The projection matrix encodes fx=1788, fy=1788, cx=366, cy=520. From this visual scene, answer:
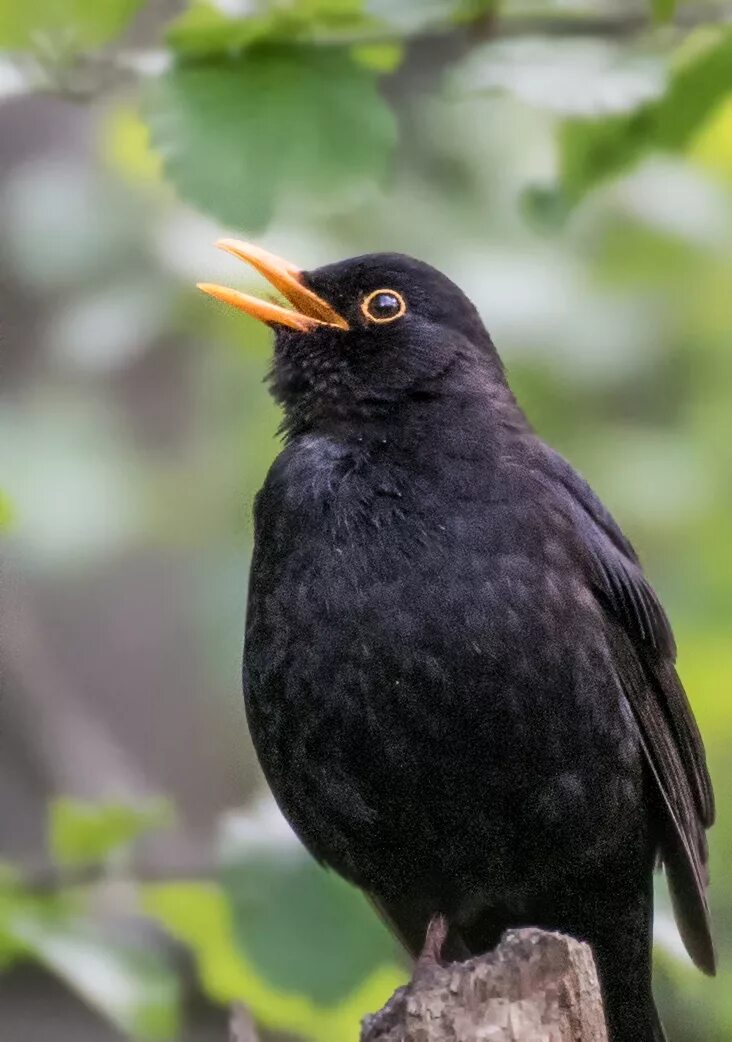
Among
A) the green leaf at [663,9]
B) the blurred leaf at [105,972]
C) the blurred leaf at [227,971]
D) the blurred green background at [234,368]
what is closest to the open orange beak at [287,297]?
the blurred green background at [234,368]

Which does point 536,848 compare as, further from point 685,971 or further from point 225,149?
point 225,149

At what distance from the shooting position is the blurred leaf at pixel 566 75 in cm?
434

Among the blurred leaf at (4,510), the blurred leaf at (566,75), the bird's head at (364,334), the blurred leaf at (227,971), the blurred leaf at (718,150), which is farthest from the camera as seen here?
the blurred leaf at (718,150)

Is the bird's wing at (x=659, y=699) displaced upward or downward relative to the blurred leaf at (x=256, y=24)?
downward

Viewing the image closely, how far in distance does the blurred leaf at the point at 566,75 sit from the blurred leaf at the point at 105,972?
2.41 meters

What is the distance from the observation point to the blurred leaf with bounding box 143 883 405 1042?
15.9 ft

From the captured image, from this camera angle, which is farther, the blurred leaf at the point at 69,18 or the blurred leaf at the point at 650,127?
the blurred leaf at the point at 650,127

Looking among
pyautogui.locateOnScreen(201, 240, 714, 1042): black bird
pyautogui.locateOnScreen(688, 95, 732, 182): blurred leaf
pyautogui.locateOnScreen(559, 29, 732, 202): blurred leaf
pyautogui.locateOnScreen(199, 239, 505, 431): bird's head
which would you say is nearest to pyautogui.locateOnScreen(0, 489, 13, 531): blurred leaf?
pyautogui.locateOnScreen(201, 240, 714, 1042): black bird

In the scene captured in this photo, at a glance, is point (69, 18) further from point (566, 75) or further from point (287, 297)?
point (566, 75)

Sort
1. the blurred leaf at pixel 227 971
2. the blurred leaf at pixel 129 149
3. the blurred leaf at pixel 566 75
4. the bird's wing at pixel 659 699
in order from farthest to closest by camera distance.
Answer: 1. the blurred leaf at pixel 129 149
2. the blurred leaf at pixel 227 971
3. the bird's wing at pixel 659 699
4. the blurred leaf at pixel 566 75

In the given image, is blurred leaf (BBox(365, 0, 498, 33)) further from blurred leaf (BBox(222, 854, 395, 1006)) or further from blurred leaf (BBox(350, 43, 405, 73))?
blurred leaf (BBox(222, 854, 395, 1006))

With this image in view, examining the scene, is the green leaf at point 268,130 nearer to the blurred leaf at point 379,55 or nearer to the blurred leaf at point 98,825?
the blurred leaf at point 379,55

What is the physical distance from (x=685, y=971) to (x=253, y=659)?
1549 mm

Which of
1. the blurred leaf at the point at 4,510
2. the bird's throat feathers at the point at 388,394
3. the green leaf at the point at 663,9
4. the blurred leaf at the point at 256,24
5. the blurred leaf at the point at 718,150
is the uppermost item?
the blurred leaf at the point at 718,150
